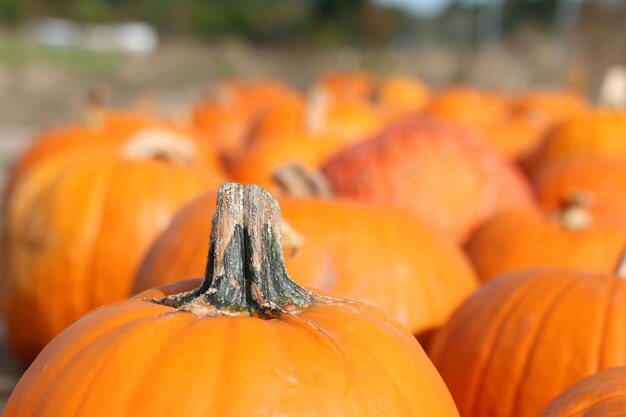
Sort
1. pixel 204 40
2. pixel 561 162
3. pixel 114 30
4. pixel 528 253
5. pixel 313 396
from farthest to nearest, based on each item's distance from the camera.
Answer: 1. pixel 114 30
2. pixel 204 40
3. pixel 561 162
4. pixel 528 253
5. pixel 313 396

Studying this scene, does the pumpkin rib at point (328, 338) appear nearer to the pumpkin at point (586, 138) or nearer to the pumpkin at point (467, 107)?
the pumpkin at point (586, 138)

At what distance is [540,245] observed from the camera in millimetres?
3152

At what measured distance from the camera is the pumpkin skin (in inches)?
91.5

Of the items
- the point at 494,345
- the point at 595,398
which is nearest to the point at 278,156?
the point at 494,345

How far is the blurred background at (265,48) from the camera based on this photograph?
1734cm

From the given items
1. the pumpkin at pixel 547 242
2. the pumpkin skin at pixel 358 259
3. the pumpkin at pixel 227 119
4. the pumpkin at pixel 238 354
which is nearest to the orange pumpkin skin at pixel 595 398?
the pumpkin at pixel 238 354

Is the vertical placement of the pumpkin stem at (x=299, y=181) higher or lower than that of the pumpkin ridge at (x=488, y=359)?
higher

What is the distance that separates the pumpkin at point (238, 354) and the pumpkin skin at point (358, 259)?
867mm

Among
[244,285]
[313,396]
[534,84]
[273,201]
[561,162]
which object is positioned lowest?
[534,84]

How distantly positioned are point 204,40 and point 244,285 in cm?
4732

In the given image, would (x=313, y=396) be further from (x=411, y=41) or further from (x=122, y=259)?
(x=411, y=41)

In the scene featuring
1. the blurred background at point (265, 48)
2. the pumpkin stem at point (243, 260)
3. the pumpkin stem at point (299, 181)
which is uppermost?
the pumpkin stem at point (243, 260)

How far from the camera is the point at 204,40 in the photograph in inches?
1869

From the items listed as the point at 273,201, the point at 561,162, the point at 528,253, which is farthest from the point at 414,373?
the point at 561,162
